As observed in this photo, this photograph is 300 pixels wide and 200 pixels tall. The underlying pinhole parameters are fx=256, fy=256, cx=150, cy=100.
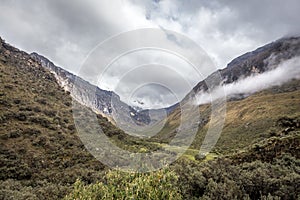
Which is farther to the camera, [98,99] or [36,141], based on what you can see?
[98,99]

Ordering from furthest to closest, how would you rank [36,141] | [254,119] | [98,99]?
1. [254,119]
2. [98,99]
3. [36,141]

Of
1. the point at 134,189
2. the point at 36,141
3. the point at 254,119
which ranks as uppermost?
the point at 254,119

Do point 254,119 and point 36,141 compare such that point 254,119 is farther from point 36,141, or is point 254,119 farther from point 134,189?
point 134,189

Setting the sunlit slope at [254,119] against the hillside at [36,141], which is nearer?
the hillside at [36,141]

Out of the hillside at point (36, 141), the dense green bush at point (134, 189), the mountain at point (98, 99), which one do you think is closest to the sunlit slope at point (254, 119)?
the mountain at point (98, 99)

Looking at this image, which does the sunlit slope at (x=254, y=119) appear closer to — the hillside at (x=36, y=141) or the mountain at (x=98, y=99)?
the mountain at (x=98, y=99)

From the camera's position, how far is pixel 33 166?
1531 inches

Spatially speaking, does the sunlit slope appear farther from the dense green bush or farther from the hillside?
the dense green bush

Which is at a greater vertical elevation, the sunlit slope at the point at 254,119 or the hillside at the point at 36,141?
the sunlit slope at the point at 254,119

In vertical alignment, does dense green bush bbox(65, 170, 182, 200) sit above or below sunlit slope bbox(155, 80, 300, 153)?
below

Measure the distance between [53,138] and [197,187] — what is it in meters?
37.8

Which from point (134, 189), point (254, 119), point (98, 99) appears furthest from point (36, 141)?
point (254, 119)

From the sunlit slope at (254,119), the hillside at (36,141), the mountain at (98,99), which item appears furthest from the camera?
the sunlit slope at (254,119)

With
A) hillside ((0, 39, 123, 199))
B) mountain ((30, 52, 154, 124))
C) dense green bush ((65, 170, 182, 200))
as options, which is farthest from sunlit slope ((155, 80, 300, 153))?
dense green bush ((65, 170, 182, 200))
